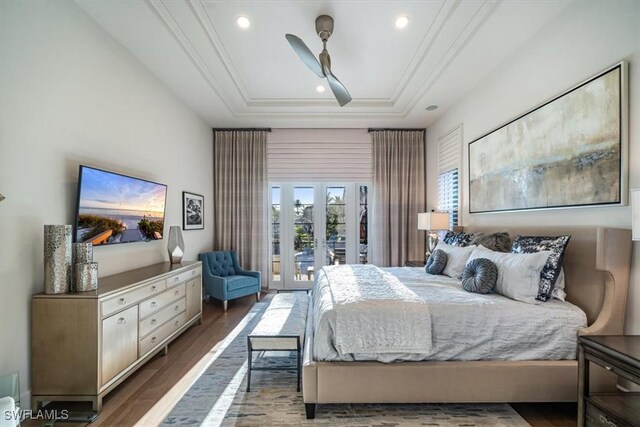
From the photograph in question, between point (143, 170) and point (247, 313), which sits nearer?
point (143, 170)

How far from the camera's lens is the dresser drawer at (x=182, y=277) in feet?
9.67

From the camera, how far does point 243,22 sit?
2598mm

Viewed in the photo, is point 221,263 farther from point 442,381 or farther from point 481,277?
point 481,277

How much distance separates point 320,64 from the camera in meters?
2.64

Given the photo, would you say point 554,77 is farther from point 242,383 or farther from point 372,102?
point 242,383

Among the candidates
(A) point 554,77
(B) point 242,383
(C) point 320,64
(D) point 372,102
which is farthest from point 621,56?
(B) point 242,383

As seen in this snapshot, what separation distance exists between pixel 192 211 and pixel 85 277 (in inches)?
93.2

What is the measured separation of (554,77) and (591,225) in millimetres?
1307

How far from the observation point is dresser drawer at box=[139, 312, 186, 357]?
2480 millimetres

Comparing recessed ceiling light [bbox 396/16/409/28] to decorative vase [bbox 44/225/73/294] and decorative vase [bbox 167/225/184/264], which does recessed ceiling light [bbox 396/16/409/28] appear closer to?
decorative vase [bbox 44/225/73/294]

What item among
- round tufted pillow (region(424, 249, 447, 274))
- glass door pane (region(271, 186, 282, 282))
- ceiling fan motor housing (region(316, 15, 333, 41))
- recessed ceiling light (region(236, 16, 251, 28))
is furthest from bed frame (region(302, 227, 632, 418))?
glass door pane (region(271, 186, 282, 282))

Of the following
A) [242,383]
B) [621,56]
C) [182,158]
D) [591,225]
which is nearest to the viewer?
[621,56]

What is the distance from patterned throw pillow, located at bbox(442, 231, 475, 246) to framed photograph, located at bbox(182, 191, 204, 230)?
3689mm

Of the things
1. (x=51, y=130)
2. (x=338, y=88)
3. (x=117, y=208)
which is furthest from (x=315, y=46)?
(x=117, y=208)
